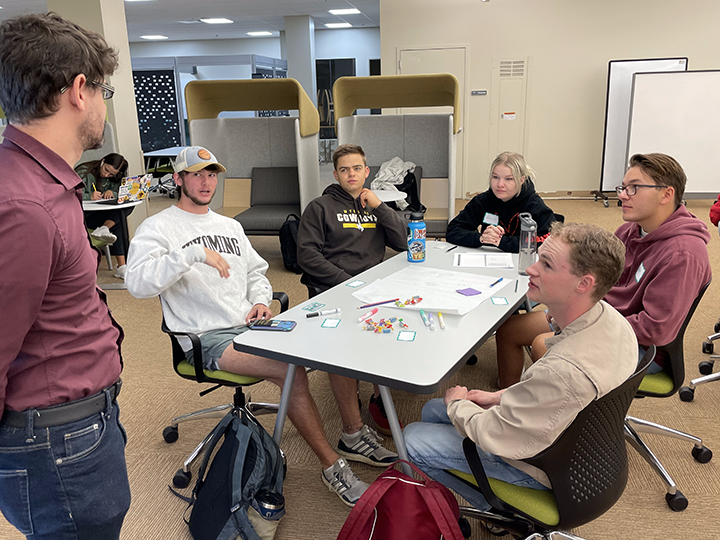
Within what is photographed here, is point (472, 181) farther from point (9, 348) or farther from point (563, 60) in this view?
point (9, 348)

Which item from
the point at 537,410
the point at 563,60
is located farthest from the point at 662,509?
the point at 563,60

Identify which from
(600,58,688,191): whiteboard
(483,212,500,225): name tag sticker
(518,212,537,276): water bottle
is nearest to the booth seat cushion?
(483,212,500,225): name tag sticker

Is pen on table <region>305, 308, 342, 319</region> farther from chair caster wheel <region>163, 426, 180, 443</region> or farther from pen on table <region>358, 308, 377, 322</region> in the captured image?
chair caster wheel <region>163, 426, 180, 443</region>

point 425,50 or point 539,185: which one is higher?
point 425,50

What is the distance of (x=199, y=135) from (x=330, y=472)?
13.2 feet

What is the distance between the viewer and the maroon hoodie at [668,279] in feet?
5.88

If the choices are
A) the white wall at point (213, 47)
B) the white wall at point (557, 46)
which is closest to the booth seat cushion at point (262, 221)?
the white wall at point (557, 46)

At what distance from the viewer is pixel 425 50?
25.8 feet

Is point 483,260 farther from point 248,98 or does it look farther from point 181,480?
point 248,98

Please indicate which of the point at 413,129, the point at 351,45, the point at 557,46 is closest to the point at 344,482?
the point at 413,129

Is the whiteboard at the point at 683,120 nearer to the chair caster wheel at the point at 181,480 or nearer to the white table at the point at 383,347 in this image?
the white table at the point at 383,347

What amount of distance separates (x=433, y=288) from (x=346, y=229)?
783mm

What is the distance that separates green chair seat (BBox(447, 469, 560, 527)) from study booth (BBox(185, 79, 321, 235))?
12.5 feet

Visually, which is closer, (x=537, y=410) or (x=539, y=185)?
(x=537, y=410)
